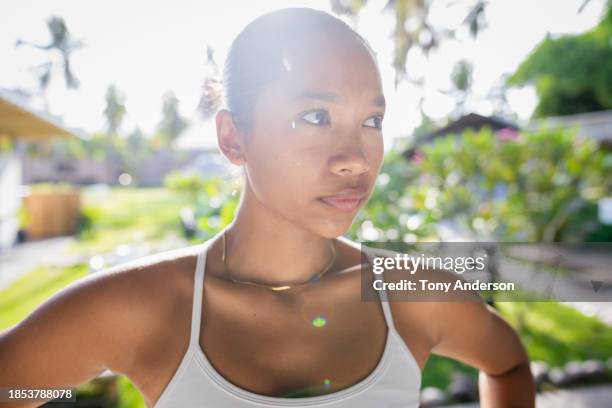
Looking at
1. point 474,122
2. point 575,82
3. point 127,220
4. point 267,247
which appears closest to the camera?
point 267,247

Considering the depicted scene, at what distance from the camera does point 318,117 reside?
2.67 ft

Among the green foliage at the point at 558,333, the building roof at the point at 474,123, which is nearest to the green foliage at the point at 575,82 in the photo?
the building roof at the point at 474,123

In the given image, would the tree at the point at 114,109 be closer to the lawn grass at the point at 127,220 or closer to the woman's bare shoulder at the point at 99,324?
the woman's bare shoulder at the point at 99,324

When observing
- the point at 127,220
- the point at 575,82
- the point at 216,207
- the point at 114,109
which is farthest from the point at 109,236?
the point at 575,82

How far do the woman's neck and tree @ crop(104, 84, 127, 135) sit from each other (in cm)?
61

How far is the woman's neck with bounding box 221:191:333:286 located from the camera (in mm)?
933

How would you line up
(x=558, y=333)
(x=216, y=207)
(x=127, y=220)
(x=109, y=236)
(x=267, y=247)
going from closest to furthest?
(x=267, y=247)
(x=216, y=207)
(x=558, y=333)
(x=109, y=236)
(x=127, y=220)

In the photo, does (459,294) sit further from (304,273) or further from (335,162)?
(335,162)

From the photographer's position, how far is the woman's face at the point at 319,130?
80cm

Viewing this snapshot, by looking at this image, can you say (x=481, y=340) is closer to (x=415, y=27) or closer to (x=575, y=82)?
(x=415, y=27)

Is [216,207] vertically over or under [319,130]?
under

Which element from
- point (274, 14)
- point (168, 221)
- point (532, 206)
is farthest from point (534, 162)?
point (168, 221)

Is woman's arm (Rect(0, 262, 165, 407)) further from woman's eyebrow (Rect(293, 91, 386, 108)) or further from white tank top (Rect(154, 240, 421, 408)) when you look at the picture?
woman's eyebrow (Rect(293, 91, 386, 108))

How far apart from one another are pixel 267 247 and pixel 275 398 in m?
0.29
